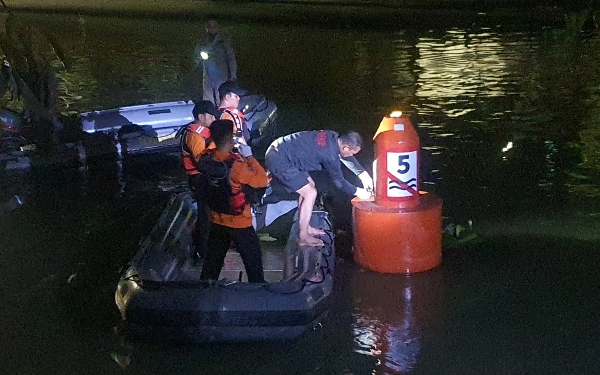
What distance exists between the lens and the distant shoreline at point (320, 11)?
29.2 m

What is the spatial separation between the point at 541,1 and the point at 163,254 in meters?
27.9

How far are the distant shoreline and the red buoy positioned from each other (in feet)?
68.6

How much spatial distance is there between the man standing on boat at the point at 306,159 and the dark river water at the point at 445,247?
699 millimetres

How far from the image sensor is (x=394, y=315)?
22.2ft

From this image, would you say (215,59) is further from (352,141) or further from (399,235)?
(399,235)

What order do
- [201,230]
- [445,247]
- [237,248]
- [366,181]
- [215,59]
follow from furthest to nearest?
[215,59]
[445,247]
[366,181]
[201,230]
[237,248]

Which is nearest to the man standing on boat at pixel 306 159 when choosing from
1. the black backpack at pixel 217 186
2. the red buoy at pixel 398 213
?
the red buoy at pixel 398 213

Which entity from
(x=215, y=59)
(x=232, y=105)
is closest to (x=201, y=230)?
(x=232, y=105)

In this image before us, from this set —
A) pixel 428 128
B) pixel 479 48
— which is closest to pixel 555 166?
pixel 428 128

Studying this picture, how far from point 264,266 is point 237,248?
1053mm

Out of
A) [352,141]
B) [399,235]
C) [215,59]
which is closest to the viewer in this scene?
[352,141]

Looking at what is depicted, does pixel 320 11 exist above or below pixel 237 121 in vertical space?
below

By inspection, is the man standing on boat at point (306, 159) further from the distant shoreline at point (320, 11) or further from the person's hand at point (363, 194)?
the distant shoreline at point (320, 11)

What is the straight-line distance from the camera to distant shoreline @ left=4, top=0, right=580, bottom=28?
95.9 feet
